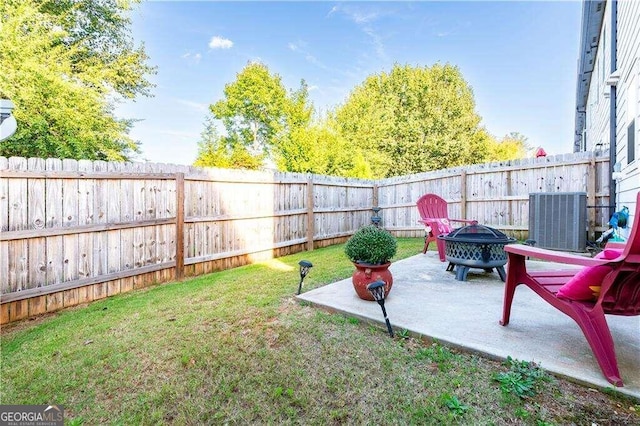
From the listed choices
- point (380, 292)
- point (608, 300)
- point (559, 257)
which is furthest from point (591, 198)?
point (380, 292)

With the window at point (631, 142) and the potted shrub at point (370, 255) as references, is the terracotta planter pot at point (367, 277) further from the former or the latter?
the window at point (631, 142)

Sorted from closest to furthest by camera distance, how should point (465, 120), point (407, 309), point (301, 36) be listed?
point (407, 309)
point (301, 36)
point (465, 120)

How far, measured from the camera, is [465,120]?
1502 cm

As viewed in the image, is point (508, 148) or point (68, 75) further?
point (508, 148)

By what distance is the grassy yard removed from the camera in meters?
1.46

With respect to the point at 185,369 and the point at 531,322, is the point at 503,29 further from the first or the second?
the point at 185,369

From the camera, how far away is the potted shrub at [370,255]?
107 inches

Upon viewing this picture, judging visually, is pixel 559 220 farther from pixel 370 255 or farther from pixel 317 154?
pixel 317 154

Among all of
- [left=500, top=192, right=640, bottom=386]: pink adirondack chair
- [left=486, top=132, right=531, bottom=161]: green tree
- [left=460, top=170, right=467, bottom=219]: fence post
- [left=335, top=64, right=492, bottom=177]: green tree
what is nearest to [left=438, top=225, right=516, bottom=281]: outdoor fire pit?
[left=500, top=192, right=640, bottom=386]: pink adirondack chair

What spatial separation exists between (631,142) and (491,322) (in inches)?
134

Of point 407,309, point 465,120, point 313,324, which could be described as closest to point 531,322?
point 407,309

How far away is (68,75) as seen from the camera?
808cm

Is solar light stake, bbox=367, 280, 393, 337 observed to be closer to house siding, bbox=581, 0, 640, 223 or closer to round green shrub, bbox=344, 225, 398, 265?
round green shrub, bbox=344, 225, 398, 265

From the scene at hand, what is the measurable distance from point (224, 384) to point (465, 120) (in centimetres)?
1669
